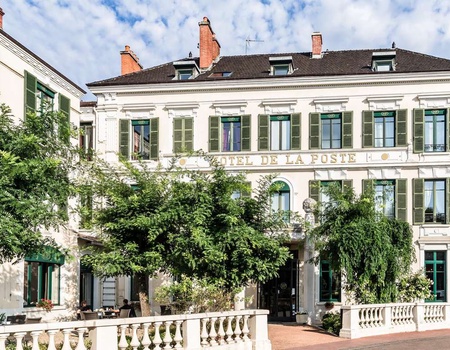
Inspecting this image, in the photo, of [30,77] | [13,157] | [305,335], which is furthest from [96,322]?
[30,77]

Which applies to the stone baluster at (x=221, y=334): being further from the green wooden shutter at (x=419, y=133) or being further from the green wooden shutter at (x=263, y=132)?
the green wooden shutter at (x=419, y=133)

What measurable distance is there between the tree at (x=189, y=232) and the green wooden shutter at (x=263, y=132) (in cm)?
948

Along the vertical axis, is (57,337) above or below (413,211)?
below

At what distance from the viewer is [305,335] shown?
21031mm

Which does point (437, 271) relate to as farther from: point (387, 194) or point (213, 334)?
point (213, 334)

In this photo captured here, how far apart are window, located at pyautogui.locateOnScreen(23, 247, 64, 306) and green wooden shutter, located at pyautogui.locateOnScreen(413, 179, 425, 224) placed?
14227 mm

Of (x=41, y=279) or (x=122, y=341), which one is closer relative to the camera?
(x=122, y=341)

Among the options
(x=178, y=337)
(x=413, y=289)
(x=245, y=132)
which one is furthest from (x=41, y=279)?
(x=413, y=289)

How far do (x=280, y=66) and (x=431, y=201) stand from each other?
8.76m

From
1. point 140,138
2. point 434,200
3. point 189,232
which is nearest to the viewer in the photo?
point 189,232

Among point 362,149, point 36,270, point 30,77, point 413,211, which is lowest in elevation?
point 36,270

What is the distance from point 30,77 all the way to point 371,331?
1328 cm

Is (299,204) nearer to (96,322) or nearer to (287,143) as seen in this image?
(287,143)

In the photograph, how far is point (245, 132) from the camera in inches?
1161
